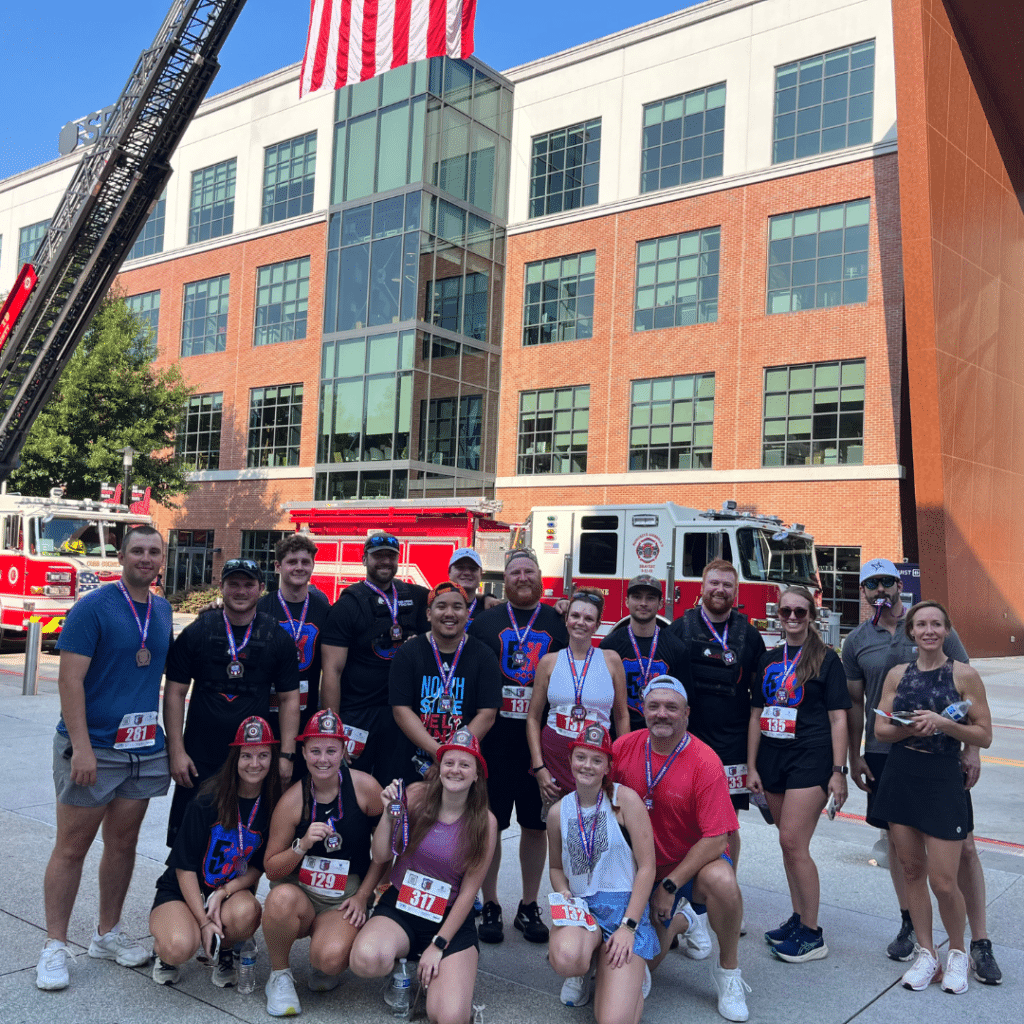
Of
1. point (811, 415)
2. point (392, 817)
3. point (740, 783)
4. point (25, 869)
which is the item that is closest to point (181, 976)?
point (392, 817)

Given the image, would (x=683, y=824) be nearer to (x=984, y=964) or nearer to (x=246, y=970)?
(x=984, y=964)

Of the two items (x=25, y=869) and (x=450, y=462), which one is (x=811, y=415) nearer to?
(x=450, y=462)

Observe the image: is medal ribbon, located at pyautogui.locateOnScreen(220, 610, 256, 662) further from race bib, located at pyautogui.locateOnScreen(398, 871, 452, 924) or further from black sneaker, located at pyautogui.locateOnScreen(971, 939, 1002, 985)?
black sneaker, located at pyautogui.locateOnScreen(971, 939, 1002, 985)

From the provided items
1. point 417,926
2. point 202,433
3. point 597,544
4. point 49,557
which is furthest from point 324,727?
point 202,433

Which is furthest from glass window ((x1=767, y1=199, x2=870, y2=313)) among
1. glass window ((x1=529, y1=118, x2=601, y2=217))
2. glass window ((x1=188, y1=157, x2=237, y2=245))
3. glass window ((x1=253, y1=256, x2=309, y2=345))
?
glass window ((x1=188, y1=157, x2=237, y2=245))

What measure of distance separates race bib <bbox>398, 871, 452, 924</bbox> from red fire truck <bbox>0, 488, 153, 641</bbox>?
13.7m

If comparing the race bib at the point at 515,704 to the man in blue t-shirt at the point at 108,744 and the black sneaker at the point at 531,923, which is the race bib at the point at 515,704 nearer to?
the black sneaker at the point at 531,923

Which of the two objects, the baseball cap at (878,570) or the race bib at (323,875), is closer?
the race bib at (323,875)

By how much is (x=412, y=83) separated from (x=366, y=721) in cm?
3006

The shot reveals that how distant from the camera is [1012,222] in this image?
2805 cm

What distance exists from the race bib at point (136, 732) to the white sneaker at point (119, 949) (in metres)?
0.94

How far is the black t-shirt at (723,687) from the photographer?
17.6 feet

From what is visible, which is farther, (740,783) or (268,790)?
(740,783)

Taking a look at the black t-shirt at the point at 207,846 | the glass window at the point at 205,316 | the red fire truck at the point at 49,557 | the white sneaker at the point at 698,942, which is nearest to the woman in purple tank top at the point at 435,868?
the black t-shirt at the point at 207,846
